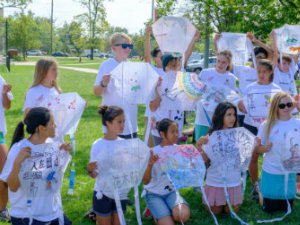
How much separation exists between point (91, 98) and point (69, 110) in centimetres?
1049

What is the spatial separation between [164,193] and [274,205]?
128 cm

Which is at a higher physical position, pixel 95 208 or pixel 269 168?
pixel 269 168

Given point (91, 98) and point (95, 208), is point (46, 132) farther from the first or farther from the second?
point (91, 98)

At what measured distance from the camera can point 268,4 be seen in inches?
471

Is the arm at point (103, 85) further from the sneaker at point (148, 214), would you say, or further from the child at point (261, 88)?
the child at point (261, 88)

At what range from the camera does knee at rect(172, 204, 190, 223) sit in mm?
3672

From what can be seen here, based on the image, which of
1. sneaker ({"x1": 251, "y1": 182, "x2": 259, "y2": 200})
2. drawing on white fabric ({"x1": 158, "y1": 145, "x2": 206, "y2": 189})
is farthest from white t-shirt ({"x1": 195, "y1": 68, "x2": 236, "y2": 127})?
drawing on white fabric ({"x1": 158, "y1": 145, "x2": 206, "y2": 189})

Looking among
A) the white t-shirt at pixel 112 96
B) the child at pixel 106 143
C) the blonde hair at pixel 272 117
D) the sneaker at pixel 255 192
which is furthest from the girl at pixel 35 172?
the sneaker at pixel 255 192

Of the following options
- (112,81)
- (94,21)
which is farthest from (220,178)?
(94,21)

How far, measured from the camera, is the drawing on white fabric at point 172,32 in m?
4.21

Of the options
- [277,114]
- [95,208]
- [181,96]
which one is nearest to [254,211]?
[277,114]

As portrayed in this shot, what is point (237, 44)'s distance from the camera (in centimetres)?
562

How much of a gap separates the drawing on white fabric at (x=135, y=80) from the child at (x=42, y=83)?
70cm

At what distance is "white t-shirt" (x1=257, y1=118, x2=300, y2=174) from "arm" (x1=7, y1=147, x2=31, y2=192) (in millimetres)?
2498
